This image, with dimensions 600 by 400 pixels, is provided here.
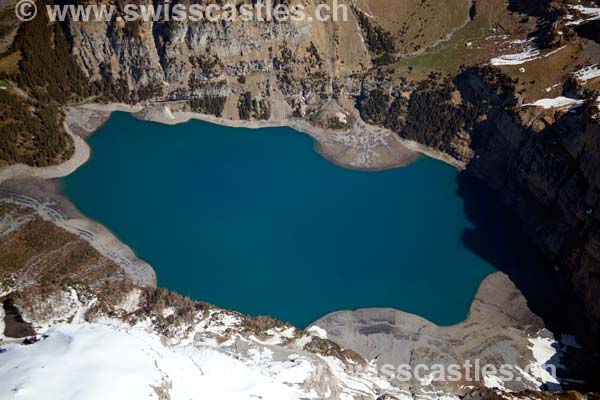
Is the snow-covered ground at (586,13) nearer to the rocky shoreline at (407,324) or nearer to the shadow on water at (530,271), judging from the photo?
the shadow on water at (530,271)

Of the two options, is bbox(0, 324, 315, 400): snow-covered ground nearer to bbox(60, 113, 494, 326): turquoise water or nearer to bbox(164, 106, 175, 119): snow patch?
bbox(60, 113, 494, 326): turquoise water

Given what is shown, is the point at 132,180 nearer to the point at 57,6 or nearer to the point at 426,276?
the point at 57,6

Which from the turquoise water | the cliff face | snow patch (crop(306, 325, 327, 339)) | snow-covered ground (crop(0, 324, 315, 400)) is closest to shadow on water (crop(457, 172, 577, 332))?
the turquoise water

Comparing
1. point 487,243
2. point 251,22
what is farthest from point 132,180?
point 487,243

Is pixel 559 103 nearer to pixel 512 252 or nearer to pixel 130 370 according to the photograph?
pixel 512 252

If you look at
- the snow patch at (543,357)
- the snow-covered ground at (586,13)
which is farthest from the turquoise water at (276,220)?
the snow-covered ground at (586,13)
